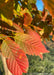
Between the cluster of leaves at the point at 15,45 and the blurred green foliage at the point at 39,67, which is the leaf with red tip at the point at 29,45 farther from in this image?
the blurred green foliage at the point at 39,67

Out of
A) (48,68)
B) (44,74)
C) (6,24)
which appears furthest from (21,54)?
(48,68)

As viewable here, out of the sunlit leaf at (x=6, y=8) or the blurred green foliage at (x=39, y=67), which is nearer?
the sunlit leaf at (x=6, y=8)

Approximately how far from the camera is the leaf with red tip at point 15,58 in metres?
0.33

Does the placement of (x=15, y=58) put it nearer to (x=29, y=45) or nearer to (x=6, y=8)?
(x=29, y=45)

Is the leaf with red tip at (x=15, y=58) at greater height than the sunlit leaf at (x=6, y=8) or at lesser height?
lesser

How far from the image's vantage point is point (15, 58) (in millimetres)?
340

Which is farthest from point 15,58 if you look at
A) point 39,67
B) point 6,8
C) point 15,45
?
point 39,67

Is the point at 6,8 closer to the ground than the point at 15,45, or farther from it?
farther from it

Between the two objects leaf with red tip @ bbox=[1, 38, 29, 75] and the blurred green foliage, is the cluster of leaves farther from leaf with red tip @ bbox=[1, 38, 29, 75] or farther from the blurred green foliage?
the blurred green foliage

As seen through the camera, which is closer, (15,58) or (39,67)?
(15,58)

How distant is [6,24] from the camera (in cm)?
44

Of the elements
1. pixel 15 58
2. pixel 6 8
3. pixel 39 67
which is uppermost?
pixel 6 8

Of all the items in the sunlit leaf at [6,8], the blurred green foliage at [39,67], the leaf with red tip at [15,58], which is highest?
the sunlit leaf at [6,8]

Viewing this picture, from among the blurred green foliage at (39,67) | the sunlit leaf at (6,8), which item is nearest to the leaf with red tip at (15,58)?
the sunlit leaf at (6,8)
